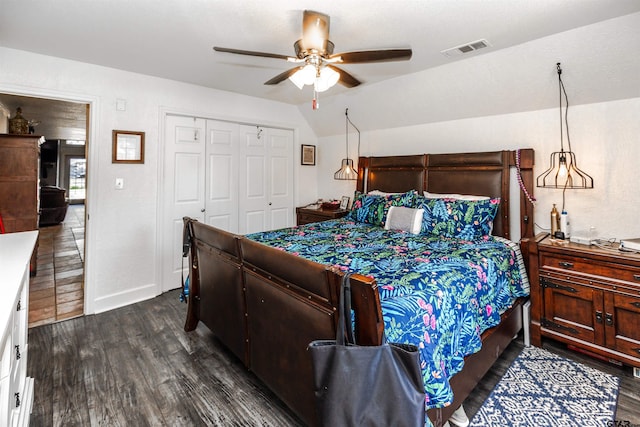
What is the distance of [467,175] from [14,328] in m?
3.68

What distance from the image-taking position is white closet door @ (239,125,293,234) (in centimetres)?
446

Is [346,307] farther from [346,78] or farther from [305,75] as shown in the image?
[346,78]

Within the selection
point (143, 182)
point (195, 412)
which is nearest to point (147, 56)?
point (143, 182)

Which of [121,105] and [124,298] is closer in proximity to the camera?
[121,105]

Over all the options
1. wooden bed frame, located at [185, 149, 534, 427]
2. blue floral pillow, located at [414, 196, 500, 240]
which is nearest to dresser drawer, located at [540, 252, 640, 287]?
wooden bed frame, located at [185, 149, 534, 427]

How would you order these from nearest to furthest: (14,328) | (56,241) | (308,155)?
(14,328) → (308,155) → (56,241)

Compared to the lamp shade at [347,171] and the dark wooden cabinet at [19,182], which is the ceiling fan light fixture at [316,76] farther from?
the dark wooden cabinet at [19,182]

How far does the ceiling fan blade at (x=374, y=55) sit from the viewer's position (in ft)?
6.39

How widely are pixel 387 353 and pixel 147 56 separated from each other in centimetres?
327

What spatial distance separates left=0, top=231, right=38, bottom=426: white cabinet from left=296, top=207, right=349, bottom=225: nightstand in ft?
10.1

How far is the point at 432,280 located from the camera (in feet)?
5.71

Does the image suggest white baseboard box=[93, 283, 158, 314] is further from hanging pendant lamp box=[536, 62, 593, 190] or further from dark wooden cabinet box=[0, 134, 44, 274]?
hanging pendant lamp box=[536, 62, 593, 190]

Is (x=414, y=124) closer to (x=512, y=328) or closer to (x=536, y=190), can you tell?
(x=536, y=190)

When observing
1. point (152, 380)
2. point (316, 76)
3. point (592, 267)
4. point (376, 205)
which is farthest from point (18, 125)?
point (592, 267)
